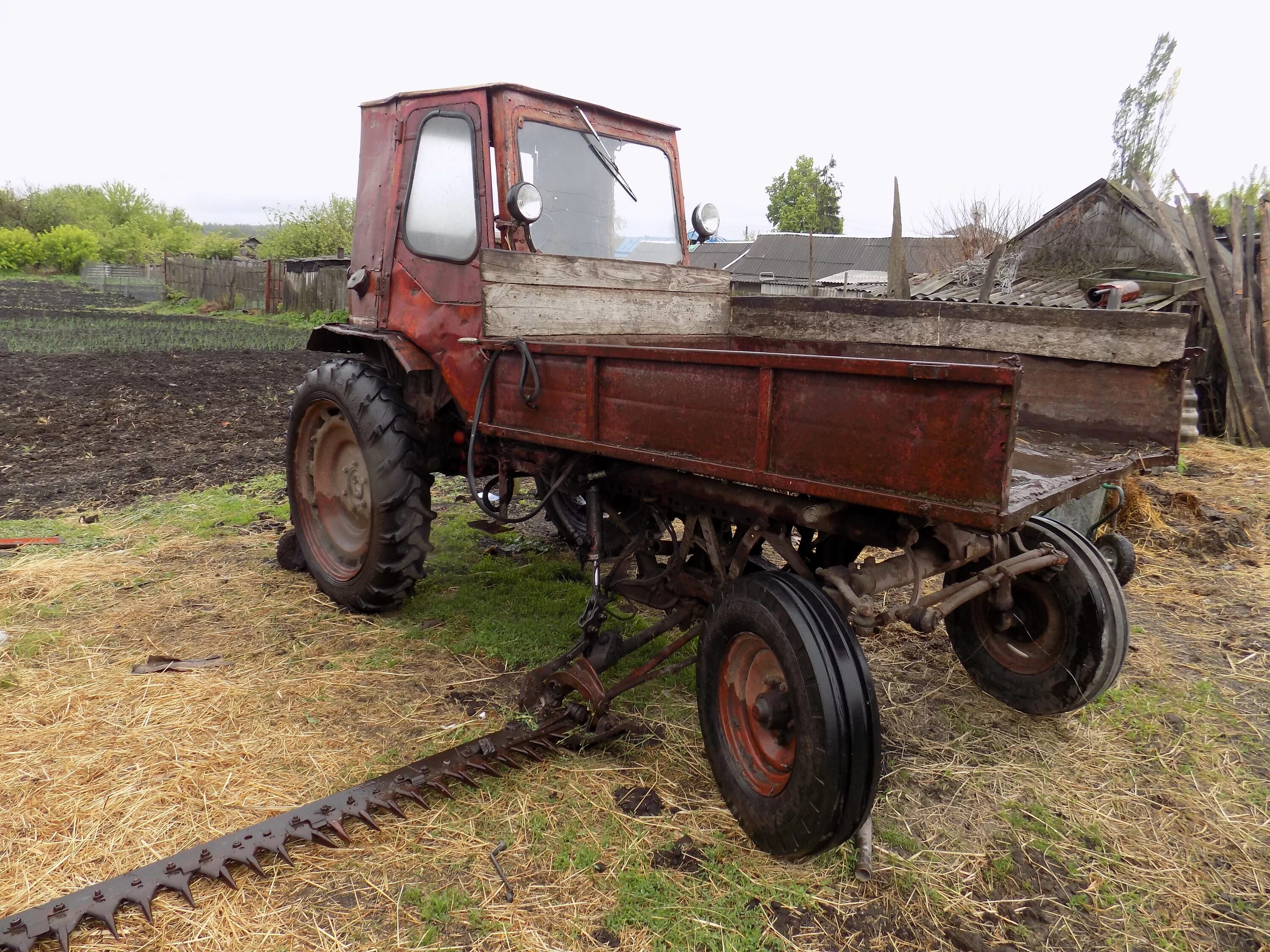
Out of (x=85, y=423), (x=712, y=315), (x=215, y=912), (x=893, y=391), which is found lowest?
(x=215, y=912)

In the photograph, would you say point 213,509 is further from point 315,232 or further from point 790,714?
point 315,232

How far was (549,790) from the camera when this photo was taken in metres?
2.90

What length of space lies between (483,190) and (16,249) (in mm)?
57033

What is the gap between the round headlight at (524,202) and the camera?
3441 mm

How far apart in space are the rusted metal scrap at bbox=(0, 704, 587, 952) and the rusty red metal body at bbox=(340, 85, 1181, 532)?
3.78 feet

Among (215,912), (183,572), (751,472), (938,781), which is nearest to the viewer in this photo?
(215,912)

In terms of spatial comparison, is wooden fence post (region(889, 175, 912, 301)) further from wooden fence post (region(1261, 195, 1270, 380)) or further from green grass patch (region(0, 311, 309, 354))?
green grass patch (region(0, 311, 309, 354))

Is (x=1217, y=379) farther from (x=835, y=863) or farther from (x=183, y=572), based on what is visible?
(x=183, y=572)

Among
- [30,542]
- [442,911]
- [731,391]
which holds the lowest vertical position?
[442,911]

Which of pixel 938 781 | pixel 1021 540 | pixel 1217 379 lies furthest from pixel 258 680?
pixel 1217 379

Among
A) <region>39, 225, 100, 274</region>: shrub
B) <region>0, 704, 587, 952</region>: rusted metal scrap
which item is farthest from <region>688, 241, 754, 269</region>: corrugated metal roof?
<region>39, 225, 100, 274</region>: shrub

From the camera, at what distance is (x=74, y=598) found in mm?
4422

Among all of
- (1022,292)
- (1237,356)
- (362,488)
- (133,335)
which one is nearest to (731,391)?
(362,488)

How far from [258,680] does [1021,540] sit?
3443 millimetres
